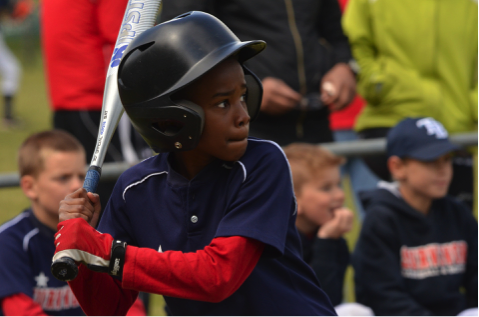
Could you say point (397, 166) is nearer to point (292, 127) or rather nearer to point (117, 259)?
point (292, 127)

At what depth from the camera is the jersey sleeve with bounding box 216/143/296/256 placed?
1876mm

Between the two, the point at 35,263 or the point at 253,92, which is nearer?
the point at 253,92

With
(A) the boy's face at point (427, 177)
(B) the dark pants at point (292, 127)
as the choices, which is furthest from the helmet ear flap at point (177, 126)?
(A) the boy's face at point (427, 177)

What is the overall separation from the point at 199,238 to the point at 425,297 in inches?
77.3

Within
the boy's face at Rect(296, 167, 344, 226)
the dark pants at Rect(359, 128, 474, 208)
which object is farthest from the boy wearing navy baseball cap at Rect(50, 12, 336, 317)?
the dark pants at Rect(359, 128, 474, 208)

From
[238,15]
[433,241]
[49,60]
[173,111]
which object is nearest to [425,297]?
[433,241]

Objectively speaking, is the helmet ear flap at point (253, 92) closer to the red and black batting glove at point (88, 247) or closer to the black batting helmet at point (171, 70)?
the black batting helmet at point (171, 70)

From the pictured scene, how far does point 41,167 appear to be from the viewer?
3.29 metres

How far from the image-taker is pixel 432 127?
3.76 meters

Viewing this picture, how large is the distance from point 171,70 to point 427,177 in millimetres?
2207

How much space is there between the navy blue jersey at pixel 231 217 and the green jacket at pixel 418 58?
2103 millimetres

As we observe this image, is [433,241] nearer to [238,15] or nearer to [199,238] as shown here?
[238,15]

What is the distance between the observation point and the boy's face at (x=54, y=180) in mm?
3215

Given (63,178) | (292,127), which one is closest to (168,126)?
(63,178)
